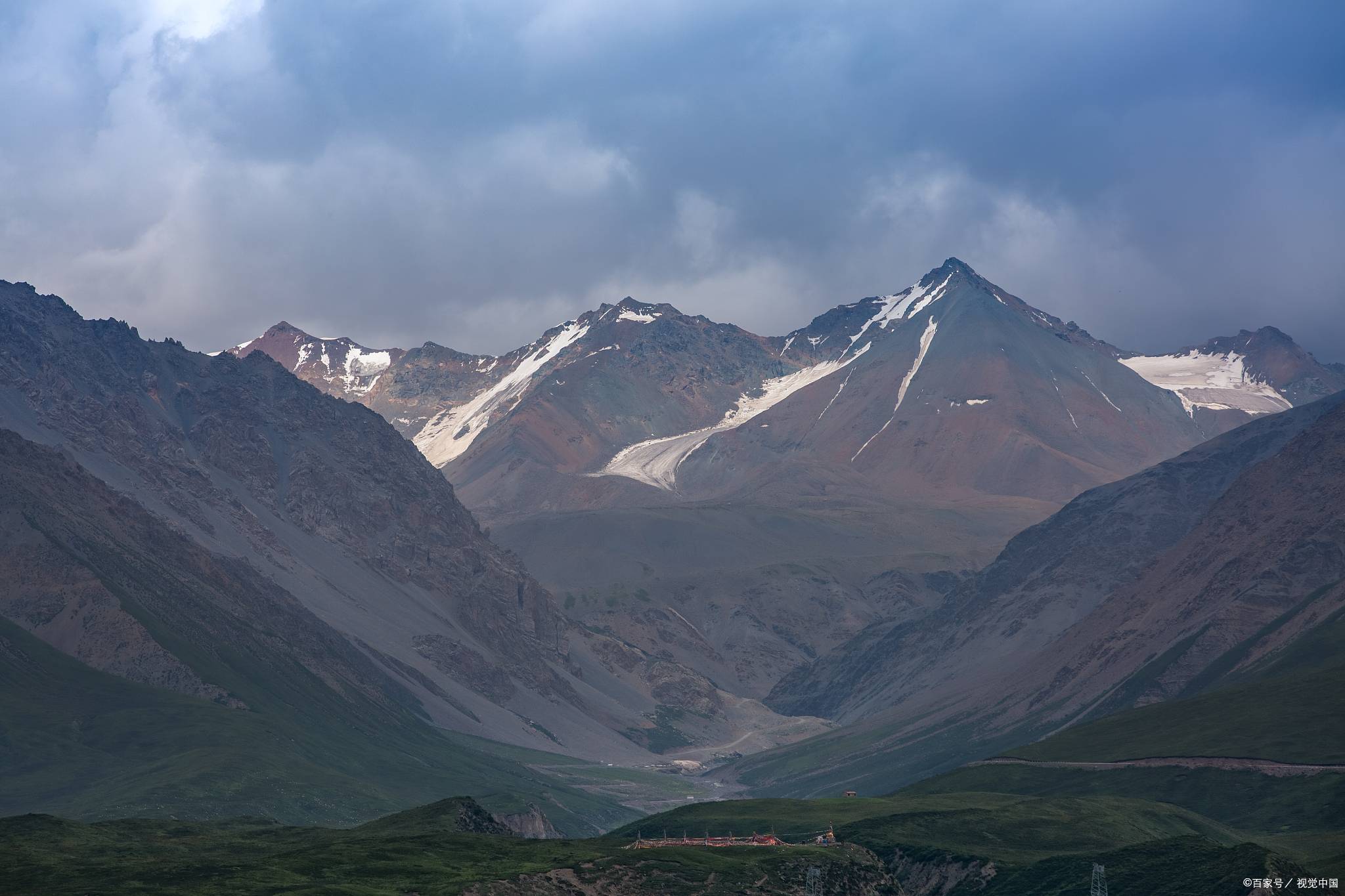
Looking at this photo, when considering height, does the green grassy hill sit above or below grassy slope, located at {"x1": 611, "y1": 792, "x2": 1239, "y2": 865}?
below

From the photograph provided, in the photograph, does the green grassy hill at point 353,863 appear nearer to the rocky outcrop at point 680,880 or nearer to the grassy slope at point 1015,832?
the rocky outcrop at point 680,880

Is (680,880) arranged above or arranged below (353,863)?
below

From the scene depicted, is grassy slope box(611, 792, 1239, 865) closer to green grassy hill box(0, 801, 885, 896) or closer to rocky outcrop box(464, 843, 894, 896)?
green grassy hill box(0, 801, 885, 896)

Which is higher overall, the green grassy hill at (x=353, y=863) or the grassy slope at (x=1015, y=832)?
the grassy slope at (x=1015, y=832)

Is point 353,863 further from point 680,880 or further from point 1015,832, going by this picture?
point 1015,832

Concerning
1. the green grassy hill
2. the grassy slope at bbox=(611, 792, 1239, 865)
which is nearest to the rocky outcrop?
the green grassy hill

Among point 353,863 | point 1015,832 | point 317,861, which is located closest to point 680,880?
point 353,863

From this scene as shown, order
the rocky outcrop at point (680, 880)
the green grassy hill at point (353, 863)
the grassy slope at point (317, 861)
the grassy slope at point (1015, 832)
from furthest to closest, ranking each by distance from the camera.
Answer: the grassy slope at point (1015, 832), the rocky outcrop at point (680, 880), the green grassy hill at point (353, 863), the grassy slope at point (317, 861)

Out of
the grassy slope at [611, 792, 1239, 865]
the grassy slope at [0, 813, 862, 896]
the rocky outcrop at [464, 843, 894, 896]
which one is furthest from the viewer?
the grassy slope at [611, 792, 1239, 865]

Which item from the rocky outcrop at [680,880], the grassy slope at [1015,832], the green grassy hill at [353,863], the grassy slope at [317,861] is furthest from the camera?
the grassy slope at [1015,832]

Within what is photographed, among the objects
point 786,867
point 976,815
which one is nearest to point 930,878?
point 976,815

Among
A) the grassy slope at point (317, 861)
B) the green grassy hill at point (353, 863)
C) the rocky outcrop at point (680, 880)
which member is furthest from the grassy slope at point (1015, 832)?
the rocky outcrop at point (680, 880)

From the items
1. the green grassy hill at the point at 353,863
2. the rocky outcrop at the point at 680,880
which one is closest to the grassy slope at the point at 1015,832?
the green grassy hill at the point at 353,863

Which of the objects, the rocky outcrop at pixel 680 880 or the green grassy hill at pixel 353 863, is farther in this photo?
the rocky outcrop at pixel 680 880
